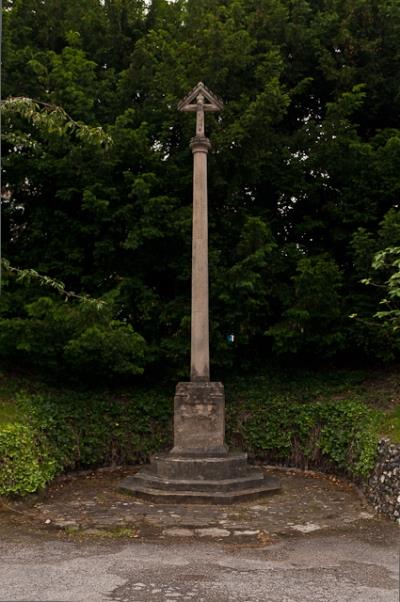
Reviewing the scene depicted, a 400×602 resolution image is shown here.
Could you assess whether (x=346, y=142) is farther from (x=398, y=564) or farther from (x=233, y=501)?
(x=398, y=564)

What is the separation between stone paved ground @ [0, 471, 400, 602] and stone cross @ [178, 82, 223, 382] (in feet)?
8.61

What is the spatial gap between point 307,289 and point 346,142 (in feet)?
11.7

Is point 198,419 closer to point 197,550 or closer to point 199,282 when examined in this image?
point 199,282

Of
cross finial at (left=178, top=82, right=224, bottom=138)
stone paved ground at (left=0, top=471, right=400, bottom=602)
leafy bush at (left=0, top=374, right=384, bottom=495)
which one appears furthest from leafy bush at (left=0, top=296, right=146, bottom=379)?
cross finial at (left=178, top=82, right=224, bottom=138)

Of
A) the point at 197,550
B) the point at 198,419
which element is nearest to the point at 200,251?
the point at 198,419

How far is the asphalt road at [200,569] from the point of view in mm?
5441

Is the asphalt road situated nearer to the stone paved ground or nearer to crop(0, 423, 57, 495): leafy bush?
the stone paved ground

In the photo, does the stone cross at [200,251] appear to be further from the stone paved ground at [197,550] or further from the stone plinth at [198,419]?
the stone paved ground at [197,550]

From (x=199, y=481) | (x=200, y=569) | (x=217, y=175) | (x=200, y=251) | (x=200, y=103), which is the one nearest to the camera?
(x=200, y=569)

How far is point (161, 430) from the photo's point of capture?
12.8 metres

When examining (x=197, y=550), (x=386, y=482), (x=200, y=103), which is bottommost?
(x=197, y=550)

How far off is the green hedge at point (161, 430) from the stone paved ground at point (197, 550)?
1004 mm

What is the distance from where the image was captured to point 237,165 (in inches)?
516

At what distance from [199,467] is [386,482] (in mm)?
2927
